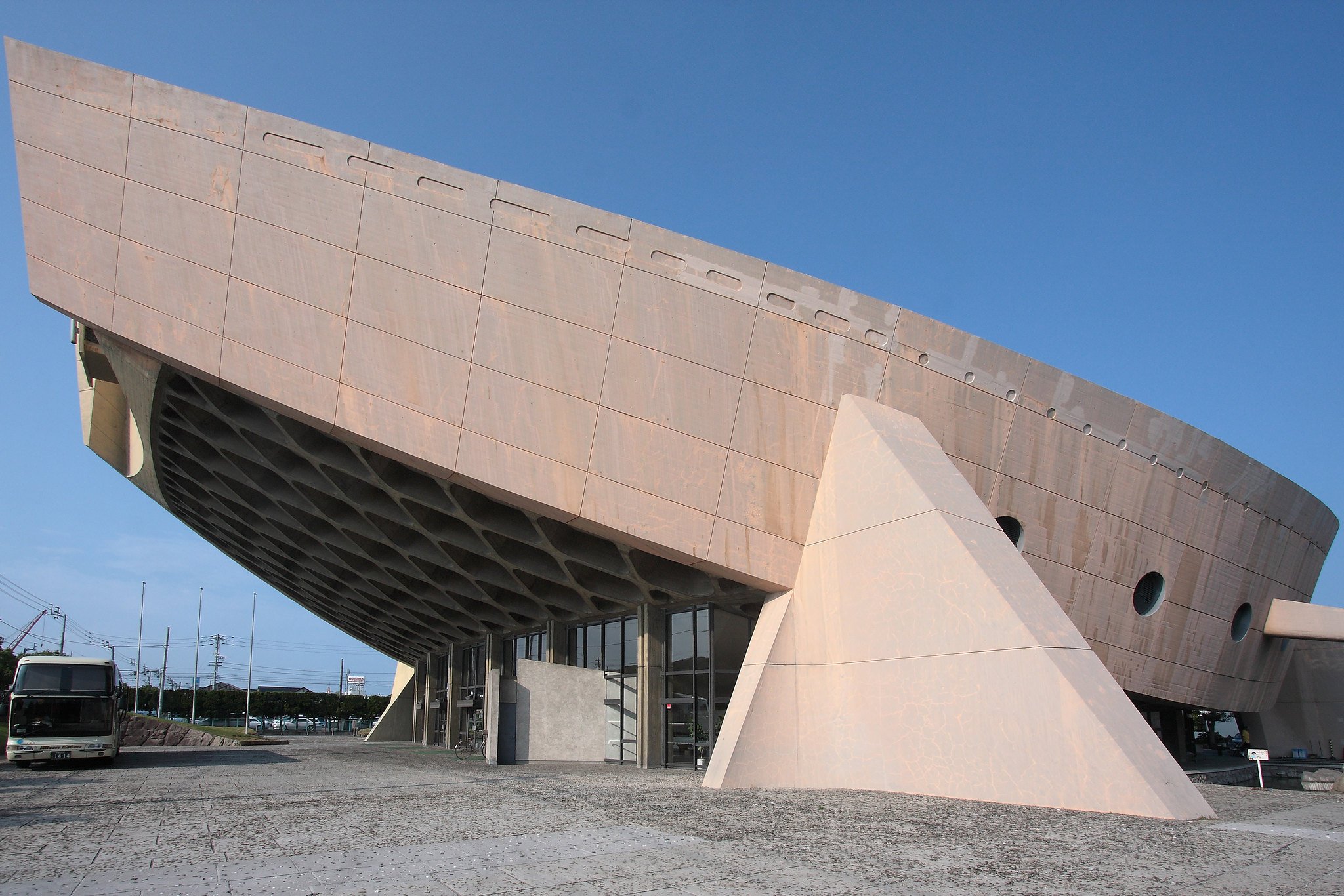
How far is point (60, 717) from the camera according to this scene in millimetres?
19312

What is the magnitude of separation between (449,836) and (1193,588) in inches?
784

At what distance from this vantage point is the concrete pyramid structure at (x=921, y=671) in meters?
10.7

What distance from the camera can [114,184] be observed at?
15102mm

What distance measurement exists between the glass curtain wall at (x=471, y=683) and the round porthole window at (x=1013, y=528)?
19.3 meters

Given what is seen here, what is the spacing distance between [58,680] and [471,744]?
41.8 ft

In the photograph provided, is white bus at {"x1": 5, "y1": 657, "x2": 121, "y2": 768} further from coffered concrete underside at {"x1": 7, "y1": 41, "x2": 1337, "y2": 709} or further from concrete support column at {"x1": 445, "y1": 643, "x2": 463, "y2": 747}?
concrete support column at {"x1": 445, "y1": 643, "x2": 463, "y2": 747}

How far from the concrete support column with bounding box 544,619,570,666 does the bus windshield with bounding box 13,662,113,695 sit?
11.1m

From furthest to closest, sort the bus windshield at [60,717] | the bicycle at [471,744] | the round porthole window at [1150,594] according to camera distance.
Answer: the bicycle at [471,744]
the round porthole window at [1150,594]
the bus windshield at [60,717]

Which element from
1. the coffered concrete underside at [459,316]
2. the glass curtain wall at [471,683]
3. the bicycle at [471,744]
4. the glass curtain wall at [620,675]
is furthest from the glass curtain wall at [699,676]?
the glass curtain wall at [471,683]

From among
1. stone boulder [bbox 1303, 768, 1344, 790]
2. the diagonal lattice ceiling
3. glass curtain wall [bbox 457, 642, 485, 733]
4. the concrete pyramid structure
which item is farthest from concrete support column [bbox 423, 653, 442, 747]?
stone boulder [bbox 1303, 768, 1344, 790]

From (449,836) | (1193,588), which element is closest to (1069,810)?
(449,836)

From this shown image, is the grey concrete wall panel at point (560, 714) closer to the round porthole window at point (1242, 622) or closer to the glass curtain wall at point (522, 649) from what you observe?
the glass curtain wall at point (522, 649)

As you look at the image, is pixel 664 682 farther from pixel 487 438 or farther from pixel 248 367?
pixel 248 367

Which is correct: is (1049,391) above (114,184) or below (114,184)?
below
